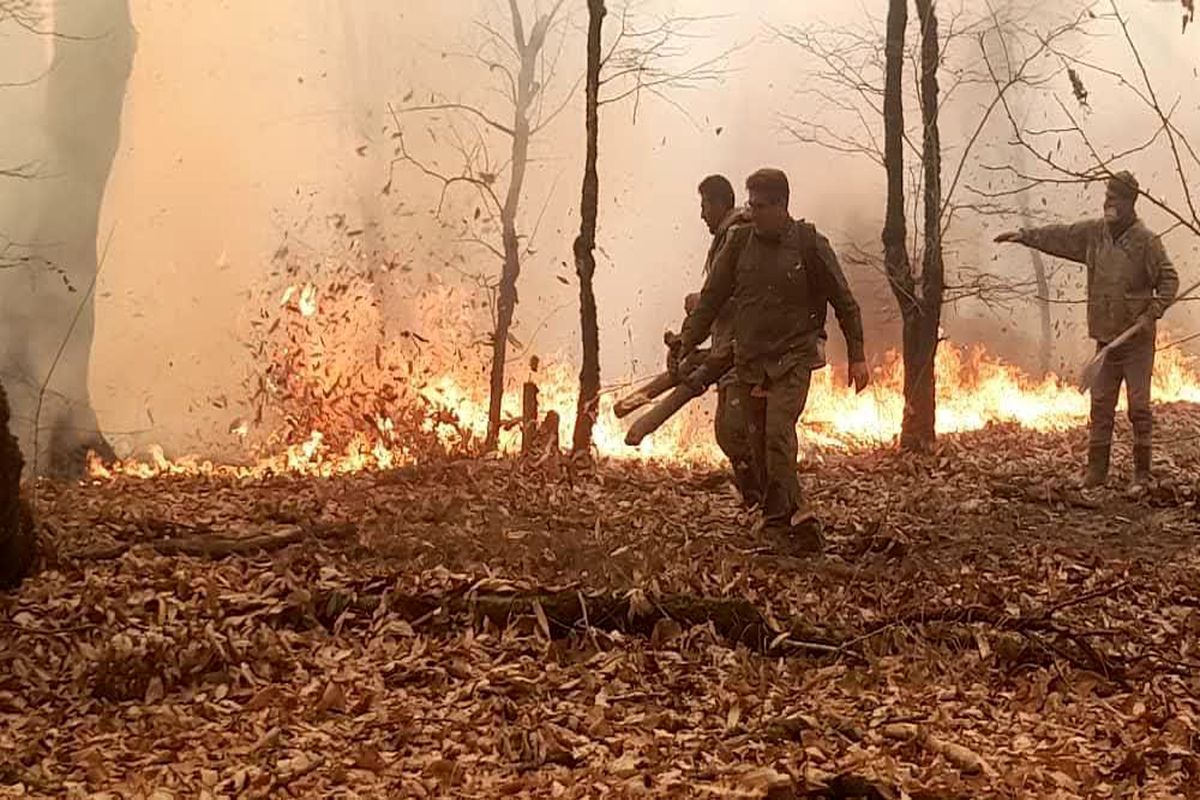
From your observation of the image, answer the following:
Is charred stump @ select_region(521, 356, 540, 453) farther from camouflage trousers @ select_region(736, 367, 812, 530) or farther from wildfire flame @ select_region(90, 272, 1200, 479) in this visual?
camouflage trousers @ select_region(736, 367, 812, 530)

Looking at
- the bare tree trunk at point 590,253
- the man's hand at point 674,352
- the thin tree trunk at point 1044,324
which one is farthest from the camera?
the thin tree trunk at point 1044,324

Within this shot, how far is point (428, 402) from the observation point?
11750 mm

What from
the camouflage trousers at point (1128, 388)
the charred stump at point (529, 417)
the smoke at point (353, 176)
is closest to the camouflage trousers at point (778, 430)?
the camouflage trousers at point (1128, 388)

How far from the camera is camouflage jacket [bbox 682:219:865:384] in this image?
276 inches

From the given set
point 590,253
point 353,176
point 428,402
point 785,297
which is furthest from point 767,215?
point 353,176

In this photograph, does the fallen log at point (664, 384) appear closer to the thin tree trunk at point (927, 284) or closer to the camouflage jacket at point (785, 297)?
the camouflage jacket at point (785, 297)

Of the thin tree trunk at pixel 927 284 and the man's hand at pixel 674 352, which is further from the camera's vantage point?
the thin tree trunk at pixel 927 284

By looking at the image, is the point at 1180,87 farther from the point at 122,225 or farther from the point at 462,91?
the point at 122,225

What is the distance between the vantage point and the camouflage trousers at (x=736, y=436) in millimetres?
7676

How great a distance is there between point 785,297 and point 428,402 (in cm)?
554

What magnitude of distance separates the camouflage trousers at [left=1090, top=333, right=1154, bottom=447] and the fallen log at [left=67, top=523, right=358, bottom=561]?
5.92 m

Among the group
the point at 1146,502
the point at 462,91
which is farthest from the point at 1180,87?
the point at 1146,502

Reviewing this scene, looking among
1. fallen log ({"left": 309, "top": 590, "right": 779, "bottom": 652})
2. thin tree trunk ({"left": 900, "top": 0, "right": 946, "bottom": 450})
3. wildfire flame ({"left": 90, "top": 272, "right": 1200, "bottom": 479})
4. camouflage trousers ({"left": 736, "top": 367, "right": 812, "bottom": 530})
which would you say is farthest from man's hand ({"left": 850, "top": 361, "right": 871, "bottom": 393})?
wildfire flame ({"left": 90, "top": 272, "right": 1200, "bottom": 479})

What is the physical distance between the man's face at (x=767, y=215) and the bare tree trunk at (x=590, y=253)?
4071mm
